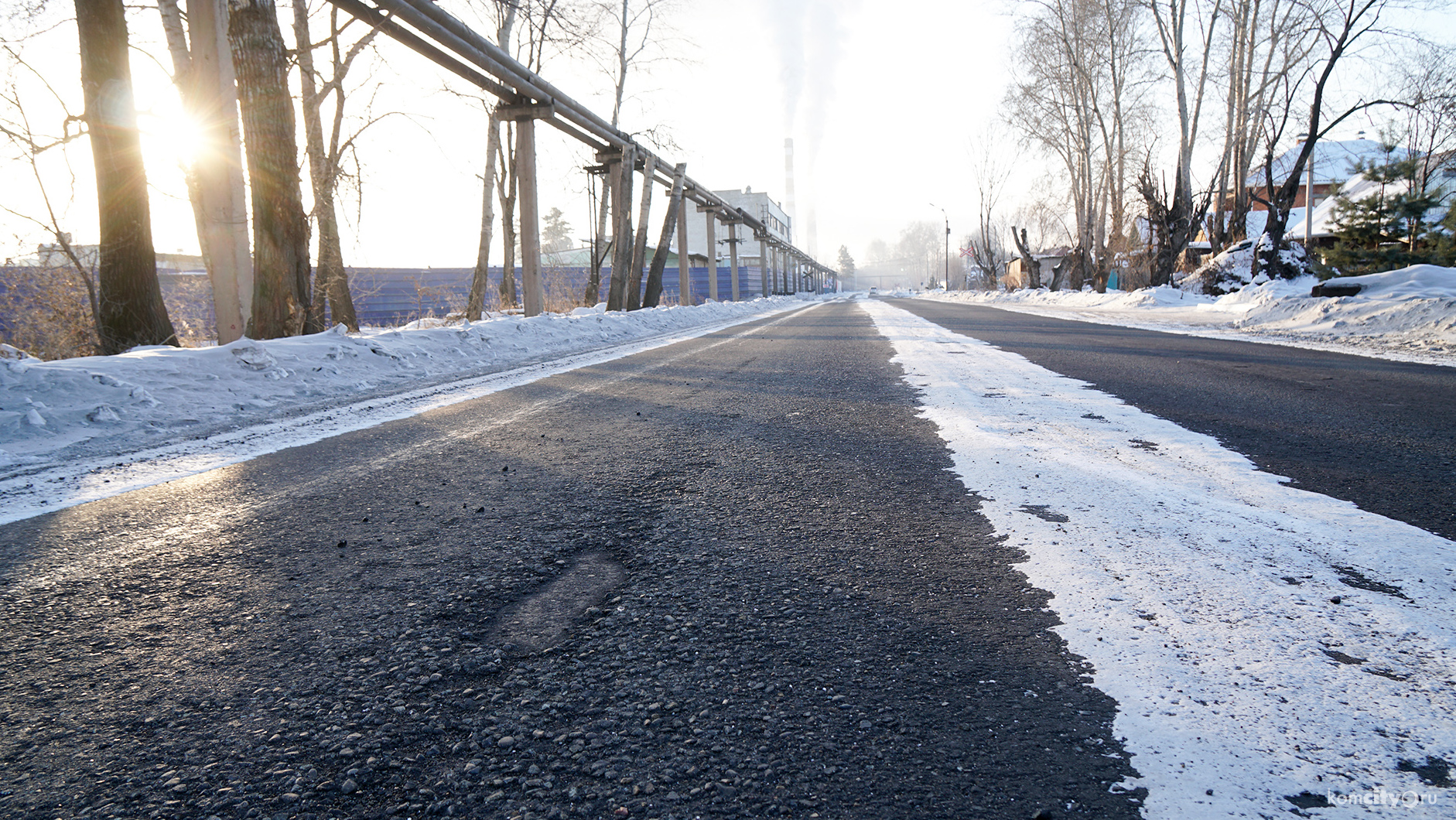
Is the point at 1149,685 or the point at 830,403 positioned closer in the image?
the point at 1149,685

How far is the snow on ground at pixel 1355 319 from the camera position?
680cm

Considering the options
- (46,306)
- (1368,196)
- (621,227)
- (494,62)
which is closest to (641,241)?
(621,227)

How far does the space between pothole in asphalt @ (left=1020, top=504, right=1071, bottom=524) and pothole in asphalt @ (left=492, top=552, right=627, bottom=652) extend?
1.30m

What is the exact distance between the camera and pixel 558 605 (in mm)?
1628

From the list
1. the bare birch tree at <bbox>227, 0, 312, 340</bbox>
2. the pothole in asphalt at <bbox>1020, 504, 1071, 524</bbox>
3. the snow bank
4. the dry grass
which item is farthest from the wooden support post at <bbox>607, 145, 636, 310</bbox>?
the pothole in asphalt at <bbox>1020, 504, 1071, 524</bbox>

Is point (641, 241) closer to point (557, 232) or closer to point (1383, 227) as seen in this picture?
point (1383, 227)

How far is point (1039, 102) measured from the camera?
2656cm

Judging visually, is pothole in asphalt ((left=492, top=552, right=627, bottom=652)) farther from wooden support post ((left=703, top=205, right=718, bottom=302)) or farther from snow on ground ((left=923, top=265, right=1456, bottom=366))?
wooden support post ((left=703, top=205, right=718, bottom=302))

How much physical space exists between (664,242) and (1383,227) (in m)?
19.3

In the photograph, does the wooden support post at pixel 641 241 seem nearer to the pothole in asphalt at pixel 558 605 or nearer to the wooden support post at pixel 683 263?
the wooden support post at pixel 683 263

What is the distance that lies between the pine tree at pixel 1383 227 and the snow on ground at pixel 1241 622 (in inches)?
837

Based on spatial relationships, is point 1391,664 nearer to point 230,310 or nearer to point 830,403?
point 830,403

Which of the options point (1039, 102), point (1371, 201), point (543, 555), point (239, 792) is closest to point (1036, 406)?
point (543, 555)

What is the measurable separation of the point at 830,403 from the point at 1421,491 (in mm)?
2650
